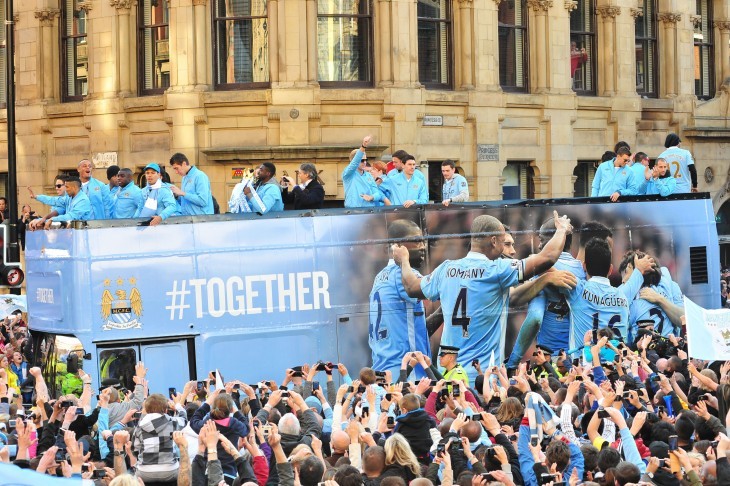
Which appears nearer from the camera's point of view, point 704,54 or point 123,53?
point 123,53

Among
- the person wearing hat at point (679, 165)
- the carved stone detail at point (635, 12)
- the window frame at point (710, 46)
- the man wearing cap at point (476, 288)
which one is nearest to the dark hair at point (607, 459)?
the man wearing cap at point (476, 288)

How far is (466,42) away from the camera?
2995 centimetres

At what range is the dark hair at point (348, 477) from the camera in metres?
9.75

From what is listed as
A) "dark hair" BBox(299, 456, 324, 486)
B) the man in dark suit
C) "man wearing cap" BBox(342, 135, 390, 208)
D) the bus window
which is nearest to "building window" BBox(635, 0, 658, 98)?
"man wearing cap" BBox(342, 135, 390, 208)

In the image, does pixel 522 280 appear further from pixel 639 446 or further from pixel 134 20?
pixel 134 20

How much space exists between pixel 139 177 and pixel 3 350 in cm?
893

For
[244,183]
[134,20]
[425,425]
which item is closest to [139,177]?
[134,20]

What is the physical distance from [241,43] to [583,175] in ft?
28.7

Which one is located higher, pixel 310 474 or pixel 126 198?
pixel 126 198

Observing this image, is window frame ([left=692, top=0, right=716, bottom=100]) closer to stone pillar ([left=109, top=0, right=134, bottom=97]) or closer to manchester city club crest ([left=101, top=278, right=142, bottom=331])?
stone pillar ([left=109, top=0, right=134, bottom=97])

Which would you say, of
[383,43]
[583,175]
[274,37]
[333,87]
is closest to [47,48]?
[274,37]

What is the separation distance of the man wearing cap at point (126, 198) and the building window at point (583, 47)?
15789 millimetres

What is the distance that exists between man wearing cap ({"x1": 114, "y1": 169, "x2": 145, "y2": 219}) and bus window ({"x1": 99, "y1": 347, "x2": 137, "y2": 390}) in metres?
1.83

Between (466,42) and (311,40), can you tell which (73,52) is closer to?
(311,40)
